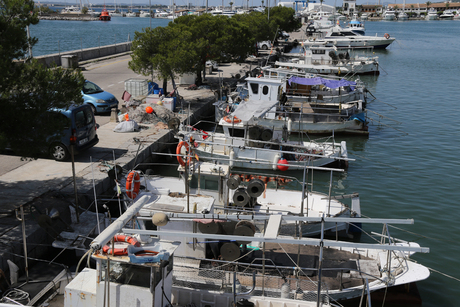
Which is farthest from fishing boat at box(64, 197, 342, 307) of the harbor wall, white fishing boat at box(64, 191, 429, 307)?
the harbor wall

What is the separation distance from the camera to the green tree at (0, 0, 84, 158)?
11.7 meters

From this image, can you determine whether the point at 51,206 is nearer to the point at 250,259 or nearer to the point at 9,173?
the point at 9,173

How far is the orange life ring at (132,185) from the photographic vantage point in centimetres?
1316

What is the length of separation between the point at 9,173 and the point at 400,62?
58.3 m

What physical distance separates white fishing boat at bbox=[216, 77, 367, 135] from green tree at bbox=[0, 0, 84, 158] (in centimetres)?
992

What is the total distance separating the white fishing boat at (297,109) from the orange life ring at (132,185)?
8.34 meters

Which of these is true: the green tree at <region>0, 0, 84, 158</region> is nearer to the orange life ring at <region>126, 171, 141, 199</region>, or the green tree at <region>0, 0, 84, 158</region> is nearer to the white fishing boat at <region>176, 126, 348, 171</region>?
the orange life ring at <region>126, 171, 141, 199</region>

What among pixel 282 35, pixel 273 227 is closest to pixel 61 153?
pixel 273 227

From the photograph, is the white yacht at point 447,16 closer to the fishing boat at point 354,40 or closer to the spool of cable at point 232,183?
the fishing boat at point 354,40

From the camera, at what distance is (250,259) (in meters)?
11.5

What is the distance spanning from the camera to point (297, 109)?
28.4 meters

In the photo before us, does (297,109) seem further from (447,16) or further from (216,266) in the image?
(447,16)

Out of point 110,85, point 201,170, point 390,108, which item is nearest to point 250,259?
point 201,170

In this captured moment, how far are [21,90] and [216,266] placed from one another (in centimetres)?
715
